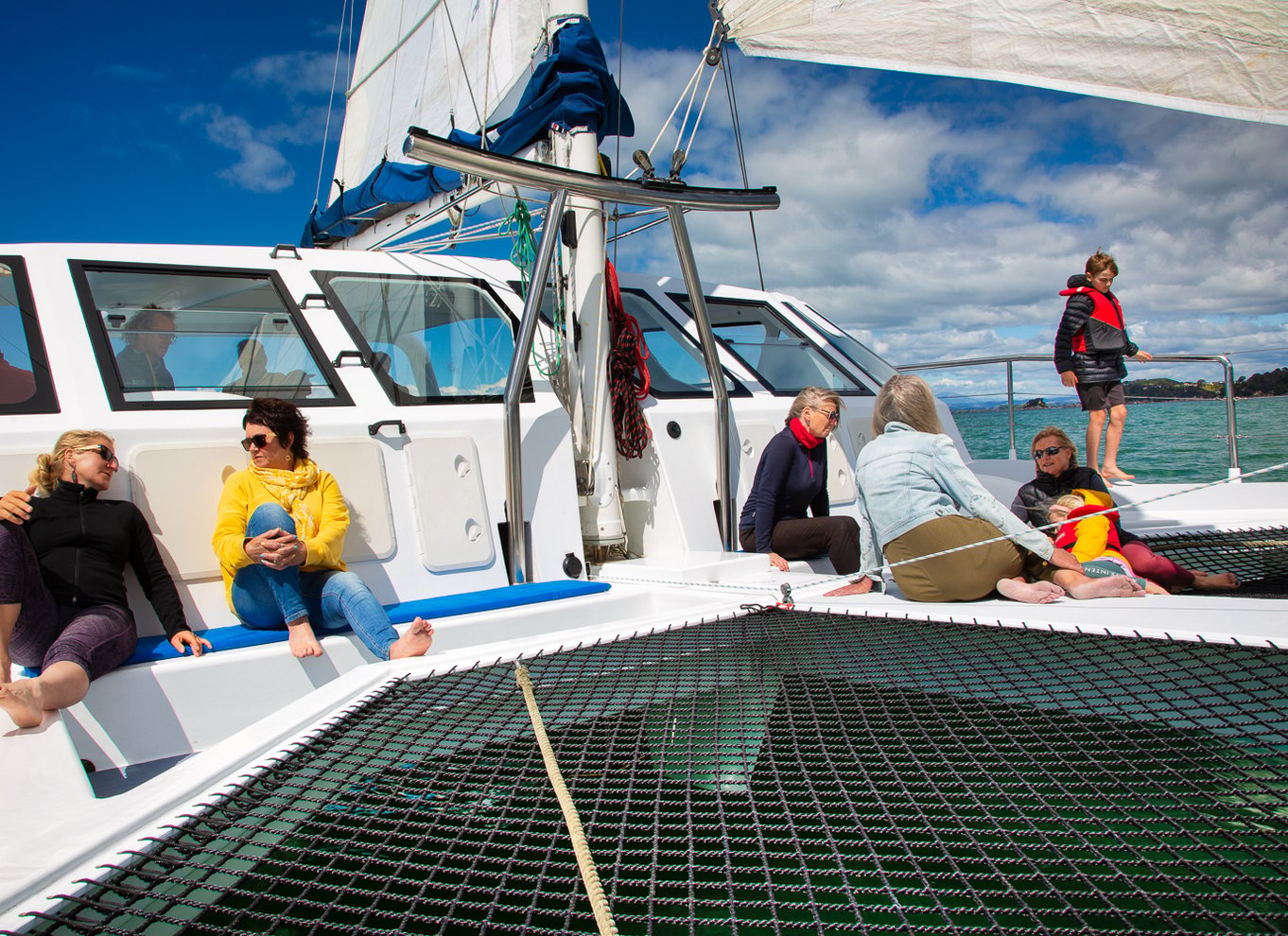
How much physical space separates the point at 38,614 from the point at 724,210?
317 cm

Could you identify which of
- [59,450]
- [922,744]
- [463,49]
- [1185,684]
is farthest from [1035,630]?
[463,49]

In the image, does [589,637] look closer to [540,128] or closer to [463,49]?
[540,128]

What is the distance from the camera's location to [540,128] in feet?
13.4

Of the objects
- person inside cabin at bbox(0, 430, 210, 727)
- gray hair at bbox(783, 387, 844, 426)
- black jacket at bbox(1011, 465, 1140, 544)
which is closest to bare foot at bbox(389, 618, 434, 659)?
person inside cabin at bbox(0, 430, 210, 727)

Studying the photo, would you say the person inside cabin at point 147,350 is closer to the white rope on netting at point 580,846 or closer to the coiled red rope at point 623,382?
the coiled red rope at point 623,382

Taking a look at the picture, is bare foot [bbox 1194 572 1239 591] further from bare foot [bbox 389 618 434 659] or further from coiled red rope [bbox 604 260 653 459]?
bare foot [bbox 389 618 434 659]

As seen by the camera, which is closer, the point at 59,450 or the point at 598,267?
the point at 59,450

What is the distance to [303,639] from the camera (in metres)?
2.78

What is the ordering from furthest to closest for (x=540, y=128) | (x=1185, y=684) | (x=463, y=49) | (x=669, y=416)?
(x=463, y=49)
(x=669, y=416)
(x=540, y=128)
(x=1185, y=684)

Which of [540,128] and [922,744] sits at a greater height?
[540,128]

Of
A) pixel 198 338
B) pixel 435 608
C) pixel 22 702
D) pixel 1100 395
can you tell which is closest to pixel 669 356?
pixel 435 608

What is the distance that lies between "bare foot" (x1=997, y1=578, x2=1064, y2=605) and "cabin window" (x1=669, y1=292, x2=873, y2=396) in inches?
97.8

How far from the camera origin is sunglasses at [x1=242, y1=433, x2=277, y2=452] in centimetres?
306

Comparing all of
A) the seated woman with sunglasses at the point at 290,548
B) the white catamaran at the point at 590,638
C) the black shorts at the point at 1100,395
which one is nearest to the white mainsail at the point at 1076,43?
the white catamaran at the point at 590,638
